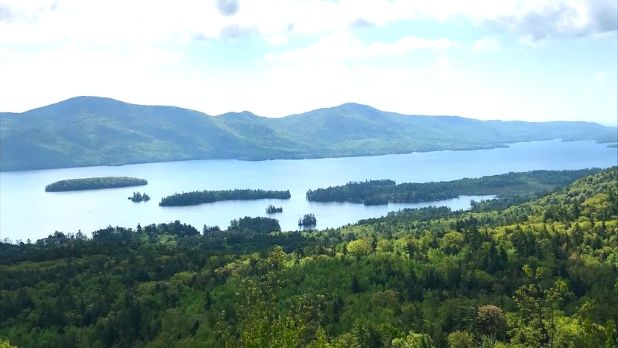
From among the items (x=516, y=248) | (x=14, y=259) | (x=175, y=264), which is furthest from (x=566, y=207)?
(x=14, y=259)

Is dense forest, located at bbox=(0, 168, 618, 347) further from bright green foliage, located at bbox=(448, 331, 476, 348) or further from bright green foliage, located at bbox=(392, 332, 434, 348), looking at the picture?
bright green foliage, located at bbox=(392, 332, 434, 348)

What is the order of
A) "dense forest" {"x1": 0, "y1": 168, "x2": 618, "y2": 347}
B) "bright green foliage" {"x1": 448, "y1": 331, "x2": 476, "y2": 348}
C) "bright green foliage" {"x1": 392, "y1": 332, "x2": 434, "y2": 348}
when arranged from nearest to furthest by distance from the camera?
"bright green foliage" {"x1": 392, "y1": 332, "x2": 434, "y2": 348}, "bright green foliage" {"x1": 448, "y1": 331, "x2": 476, "y2": 348}, "dense forest" {"x1": 0, "y1": 168, "x2": 618, "y2": 347}

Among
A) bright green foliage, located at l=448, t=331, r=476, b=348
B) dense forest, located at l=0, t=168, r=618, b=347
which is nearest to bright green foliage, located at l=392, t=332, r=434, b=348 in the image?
dense forest, located at l=0, t=168, r=618, b=347

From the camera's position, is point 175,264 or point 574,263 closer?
point 574,263

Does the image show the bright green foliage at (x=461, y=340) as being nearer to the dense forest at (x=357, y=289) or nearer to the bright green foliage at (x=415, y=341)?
the dense forest at (x=357, y=289)

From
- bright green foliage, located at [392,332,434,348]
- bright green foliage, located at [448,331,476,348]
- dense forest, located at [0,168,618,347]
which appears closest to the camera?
bright green foliage, located at [392,332,434,348]

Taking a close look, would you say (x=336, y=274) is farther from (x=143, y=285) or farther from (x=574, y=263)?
(x=574, y=263)

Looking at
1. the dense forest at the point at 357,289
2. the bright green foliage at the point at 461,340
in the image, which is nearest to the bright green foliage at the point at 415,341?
the dense forest at the point at 357,289

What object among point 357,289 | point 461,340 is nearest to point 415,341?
point 461,340

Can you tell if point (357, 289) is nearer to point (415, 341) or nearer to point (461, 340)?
point (461, 340)
